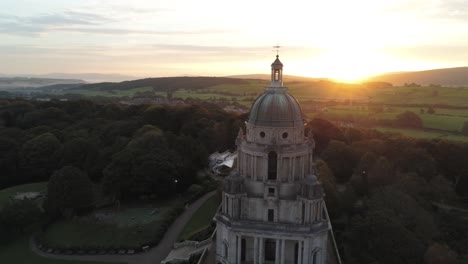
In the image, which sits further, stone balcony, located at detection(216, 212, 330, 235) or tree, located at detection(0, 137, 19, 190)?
tree, located at detection(0, 137, 19, 190)

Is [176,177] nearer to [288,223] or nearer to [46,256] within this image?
[46,256]

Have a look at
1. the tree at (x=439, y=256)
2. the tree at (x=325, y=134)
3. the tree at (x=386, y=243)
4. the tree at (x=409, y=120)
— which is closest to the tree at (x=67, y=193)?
Answer: the tree at (x=386, y=243)

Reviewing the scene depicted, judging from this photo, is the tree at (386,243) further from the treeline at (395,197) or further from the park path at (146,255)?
the park path at (146,255)

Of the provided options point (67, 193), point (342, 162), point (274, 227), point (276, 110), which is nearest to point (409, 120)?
point (342, 162)

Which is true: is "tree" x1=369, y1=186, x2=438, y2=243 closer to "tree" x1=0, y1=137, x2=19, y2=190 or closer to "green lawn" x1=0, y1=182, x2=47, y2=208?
"green lawn" x1=0, y1=182, x2=47, y2=208

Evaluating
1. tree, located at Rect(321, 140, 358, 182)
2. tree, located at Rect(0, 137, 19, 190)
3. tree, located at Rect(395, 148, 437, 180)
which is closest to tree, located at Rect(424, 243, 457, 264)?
tree, located at Rect(395, 148, 437, 180)

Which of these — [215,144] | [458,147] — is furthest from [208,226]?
[458,147]

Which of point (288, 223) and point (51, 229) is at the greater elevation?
point (288, 223)
